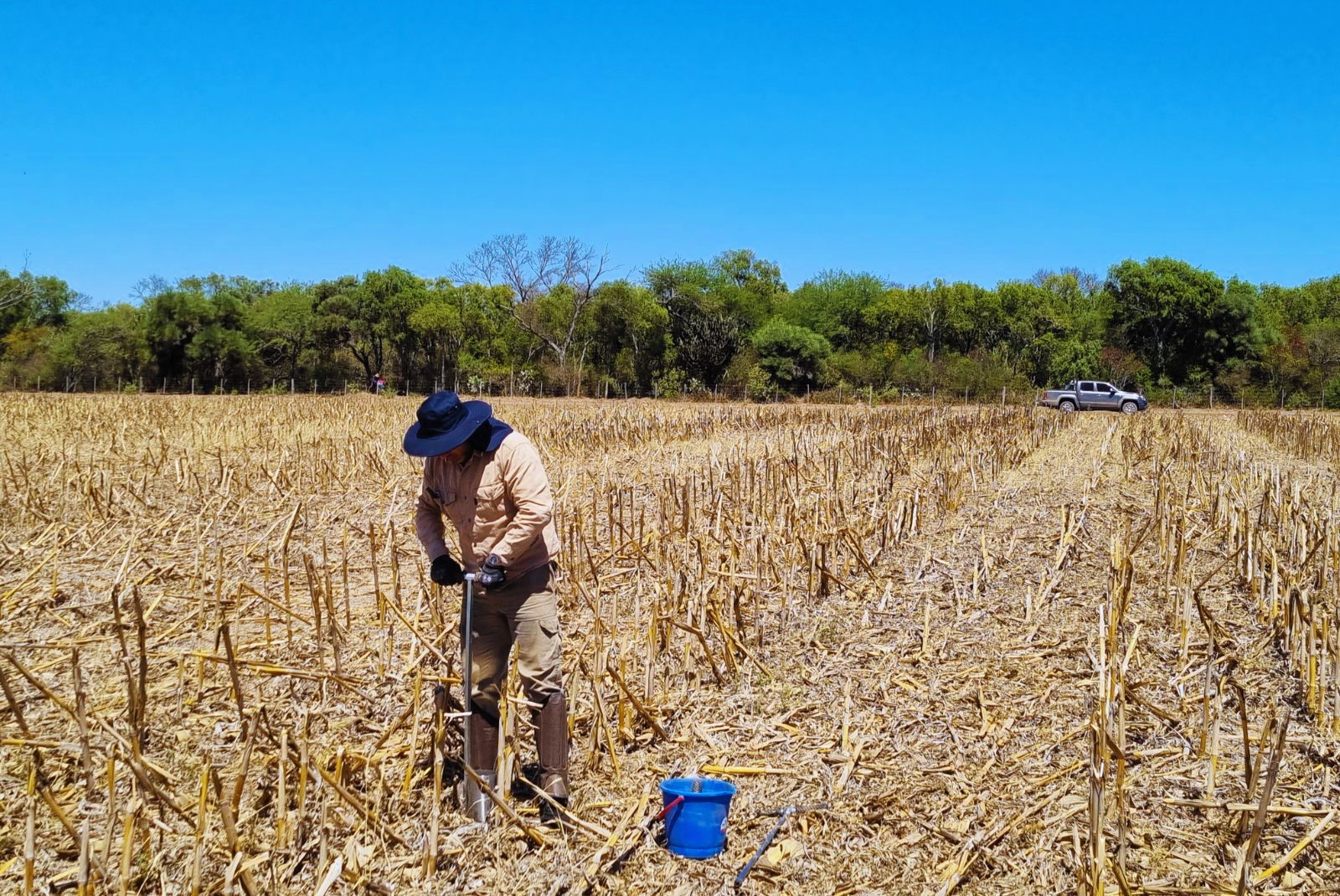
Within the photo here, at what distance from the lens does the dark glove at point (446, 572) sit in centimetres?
396

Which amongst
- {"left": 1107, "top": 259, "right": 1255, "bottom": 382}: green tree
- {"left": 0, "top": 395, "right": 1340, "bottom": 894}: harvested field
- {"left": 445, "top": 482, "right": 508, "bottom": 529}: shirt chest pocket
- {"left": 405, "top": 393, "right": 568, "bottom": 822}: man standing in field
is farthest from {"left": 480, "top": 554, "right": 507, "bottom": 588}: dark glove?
{"left": 1107, "top": 259, "right": 1255, "bottom": 382}: green tree

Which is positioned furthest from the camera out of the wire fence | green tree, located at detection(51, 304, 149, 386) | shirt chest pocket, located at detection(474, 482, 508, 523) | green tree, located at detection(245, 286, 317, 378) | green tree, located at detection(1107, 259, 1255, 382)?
green tree, located at detection(245, 286, 317, 378)

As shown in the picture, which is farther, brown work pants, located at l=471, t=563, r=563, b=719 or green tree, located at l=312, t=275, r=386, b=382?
green tree, located at l=312, t=275, r=386, b=382

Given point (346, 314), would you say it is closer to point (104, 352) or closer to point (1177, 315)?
point (104, 352)

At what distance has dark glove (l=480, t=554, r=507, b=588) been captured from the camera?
3.74 m

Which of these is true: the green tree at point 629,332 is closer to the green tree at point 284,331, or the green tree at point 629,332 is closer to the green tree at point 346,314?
the green tree at point 346,314

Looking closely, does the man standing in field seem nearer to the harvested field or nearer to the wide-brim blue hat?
the wide-brim blue hat

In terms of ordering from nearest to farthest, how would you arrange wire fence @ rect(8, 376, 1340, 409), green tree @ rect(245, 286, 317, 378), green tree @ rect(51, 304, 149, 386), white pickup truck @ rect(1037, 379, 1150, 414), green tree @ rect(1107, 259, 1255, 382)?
white pickup truck @ rect(1037, 379, 1150, 414)
wire fence @ rect(8, 376, 1340, 409)
green tree @ rect(1107, 259, 1255, 382)
green tree @ rect(51, 304, 149, 386)
green tree @ rect(245, 286, 317, 378)

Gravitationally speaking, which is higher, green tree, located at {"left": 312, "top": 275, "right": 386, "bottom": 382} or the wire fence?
green tree, located at {"left": 312, "top": 275, "right": 386, "bottom": 382}

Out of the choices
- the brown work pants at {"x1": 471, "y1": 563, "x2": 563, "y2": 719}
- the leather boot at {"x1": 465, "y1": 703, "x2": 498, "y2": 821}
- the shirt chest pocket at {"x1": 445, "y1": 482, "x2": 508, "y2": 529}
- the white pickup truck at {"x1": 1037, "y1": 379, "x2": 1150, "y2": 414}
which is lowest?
the leather boot at {"x1": 465, "y1": 703, "x2": 498, "y2": 821}

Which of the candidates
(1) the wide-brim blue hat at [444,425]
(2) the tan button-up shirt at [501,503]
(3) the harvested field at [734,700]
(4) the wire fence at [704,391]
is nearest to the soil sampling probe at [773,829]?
(3) the harvested field at [734,700]

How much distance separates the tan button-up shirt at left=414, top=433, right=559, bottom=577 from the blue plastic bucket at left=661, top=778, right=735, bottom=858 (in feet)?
3.68

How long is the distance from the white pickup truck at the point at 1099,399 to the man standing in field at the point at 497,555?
34.4 m

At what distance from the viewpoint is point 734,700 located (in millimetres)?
4898
